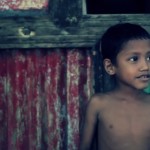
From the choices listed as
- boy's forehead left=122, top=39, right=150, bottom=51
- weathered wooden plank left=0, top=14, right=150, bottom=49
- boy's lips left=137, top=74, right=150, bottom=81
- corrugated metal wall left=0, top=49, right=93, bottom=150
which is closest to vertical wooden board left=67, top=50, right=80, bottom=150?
corrugated metal wall left=0, top=49, right=93, bottom=150

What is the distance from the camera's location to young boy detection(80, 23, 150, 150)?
2562 millimetres

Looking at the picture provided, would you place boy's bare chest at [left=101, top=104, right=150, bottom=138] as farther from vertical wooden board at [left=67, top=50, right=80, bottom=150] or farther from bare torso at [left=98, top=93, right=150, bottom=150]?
vertical wooden board at [left=67, top=50, right=80, bottom=150]

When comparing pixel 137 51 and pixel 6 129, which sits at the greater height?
pixel 137 51

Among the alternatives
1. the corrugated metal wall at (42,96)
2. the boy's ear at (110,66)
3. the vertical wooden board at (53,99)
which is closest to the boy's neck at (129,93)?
the boy's ear at (110,66)

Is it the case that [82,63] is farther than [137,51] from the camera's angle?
Yes

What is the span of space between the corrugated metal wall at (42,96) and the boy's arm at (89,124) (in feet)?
0.91

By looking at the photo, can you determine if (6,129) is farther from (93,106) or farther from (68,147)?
(93,106)

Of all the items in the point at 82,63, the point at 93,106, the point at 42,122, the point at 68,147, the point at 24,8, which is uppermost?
the point at 24,8

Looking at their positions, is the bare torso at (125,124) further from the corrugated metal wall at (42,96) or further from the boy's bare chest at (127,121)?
the corrugated metal wall at (42,96)

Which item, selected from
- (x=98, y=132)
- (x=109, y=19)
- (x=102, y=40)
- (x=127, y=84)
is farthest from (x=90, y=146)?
(x=109, y=19)

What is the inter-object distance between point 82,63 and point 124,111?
0.55 meters

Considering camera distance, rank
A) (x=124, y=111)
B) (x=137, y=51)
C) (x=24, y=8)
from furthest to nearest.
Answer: (x=24, y=8), (x=124, y=111), (x=137, y=51)

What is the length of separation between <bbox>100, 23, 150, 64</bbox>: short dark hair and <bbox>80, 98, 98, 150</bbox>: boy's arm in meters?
0.34

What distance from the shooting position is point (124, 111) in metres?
2.70
